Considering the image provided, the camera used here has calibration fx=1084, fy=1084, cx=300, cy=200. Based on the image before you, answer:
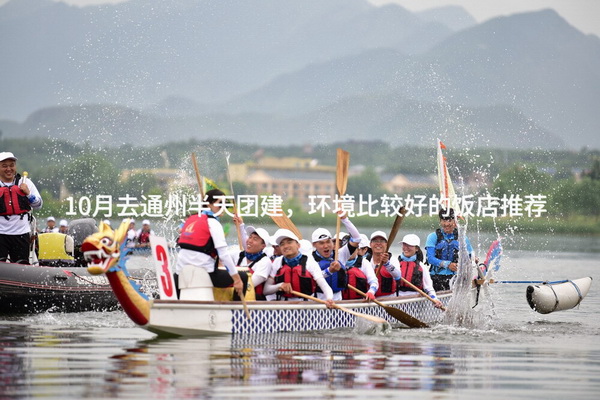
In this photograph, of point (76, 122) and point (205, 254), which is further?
point (76, 122)

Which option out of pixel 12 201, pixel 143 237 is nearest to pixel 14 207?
pixel 12 201

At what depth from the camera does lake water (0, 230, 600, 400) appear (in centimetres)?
915

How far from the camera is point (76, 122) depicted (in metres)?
173

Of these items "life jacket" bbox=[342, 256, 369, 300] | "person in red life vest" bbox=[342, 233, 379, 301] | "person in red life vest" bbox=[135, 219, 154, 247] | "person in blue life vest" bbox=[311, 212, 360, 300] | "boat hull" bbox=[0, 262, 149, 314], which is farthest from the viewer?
"person in red life vest" bbox=[135, 219, 154, 247]

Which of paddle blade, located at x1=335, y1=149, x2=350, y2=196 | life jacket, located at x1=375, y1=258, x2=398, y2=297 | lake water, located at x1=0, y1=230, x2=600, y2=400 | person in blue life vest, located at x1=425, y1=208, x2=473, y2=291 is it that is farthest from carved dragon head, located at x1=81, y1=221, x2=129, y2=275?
person in blue life vest, located at x1=425, y1=208, x2=473, y2=291

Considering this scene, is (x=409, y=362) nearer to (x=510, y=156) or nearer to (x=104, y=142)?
(x=510, y=156)

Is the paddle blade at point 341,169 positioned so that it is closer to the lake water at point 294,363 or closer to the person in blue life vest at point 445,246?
the person in blue life vest at point 445,246

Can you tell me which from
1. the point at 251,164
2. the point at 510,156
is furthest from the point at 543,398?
the point at 251,164

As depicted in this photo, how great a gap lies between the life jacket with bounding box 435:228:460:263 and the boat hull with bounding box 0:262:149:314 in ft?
17.4

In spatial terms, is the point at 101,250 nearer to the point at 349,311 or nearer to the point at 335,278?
the point at 349,311

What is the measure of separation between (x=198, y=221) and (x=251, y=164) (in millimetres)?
111560

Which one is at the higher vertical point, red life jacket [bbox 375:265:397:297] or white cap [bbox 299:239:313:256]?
white cap [bbox 299:239:313:256]

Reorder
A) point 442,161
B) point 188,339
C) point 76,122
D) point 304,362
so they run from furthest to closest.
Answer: point 76,122 < point 442,161 < point 188,339 < point 304,362

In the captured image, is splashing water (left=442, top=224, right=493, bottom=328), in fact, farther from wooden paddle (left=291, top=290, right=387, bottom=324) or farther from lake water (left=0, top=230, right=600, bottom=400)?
wooden paddle (left=291, top=290, right=387, bottom=324)
